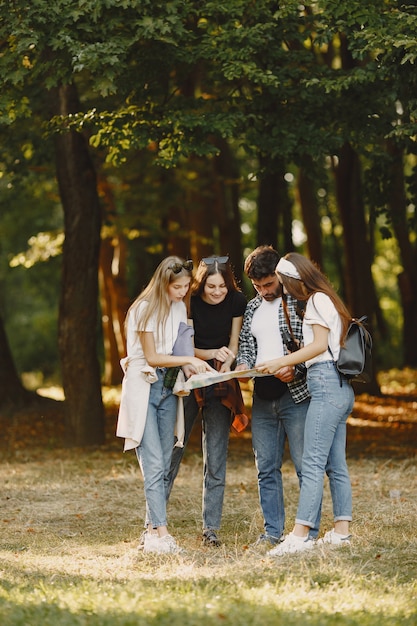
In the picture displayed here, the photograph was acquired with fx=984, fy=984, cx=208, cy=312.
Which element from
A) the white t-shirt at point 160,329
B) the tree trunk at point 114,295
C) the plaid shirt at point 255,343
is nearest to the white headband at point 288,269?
the plaid shirt at point 255,343

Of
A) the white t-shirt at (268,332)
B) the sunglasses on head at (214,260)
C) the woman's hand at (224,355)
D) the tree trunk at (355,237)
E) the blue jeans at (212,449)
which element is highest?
the tree trunk at (355,237)

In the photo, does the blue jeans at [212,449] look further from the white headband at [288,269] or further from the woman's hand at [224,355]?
the white headband at [288,269]

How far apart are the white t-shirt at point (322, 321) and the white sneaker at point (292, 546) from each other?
45.3 inches

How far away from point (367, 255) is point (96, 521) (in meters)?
13.1

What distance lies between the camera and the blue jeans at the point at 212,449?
708 cm

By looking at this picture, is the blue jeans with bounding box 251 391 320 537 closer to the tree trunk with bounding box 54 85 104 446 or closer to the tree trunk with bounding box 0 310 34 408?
the tree trunk with bounding box 54 85 104 446

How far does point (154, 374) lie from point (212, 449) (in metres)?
0.78

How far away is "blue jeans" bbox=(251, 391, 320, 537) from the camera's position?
6.87 meters

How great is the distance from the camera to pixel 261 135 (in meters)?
11.1

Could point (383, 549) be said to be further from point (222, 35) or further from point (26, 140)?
point (26, 140)

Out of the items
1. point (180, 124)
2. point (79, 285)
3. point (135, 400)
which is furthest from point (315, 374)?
point (79, 285)

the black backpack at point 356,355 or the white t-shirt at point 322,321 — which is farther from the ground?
the white t-shirt at point 322,321

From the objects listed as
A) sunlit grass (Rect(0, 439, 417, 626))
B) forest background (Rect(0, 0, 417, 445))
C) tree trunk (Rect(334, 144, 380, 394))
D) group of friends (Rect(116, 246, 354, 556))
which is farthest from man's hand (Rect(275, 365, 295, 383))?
tree trunk (Rect(334, 144, 380, 394))

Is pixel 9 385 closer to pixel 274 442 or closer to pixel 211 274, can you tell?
pixel 274 442
